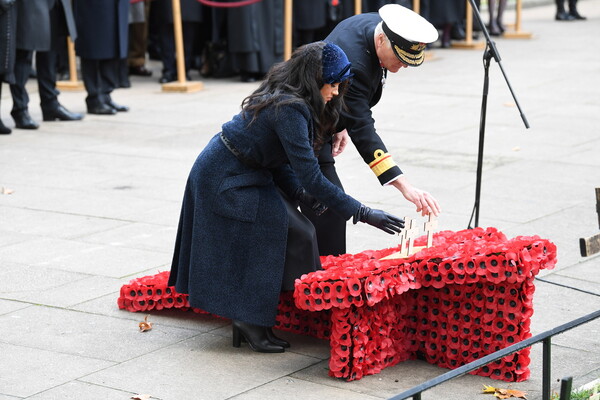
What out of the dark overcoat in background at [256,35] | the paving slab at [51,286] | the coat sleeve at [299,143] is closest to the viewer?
the coat sleeve at [299,143]

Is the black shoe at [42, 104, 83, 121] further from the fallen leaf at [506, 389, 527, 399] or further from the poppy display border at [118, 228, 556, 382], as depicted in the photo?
the fallen leaf at [506, 389, 527, 399]

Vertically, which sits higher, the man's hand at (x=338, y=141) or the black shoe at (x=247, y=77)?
the man's hand at (x=338, y=141)

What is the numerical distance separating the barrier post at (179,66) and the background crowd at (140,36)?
17.2 inches

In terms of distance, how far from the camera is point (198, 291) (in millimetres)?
4742

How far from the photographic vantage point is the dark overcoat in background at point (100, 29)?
10.9 metres

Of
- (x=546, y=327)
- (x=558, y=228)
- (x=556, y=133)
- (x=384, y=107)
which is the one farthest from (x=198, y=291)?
(x=384, y=107)

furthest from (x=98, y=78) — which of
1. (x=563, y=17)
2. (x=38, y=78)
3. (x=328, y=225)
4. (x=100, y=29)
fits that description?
(x=563, y=17)

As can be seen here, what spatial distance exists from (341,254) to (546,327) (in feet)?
3.34

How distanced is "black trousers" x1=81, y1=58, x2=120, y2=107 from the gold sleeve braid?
22.0 ft

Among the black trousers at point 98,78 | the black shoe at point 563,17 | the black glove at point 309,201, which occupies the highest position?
the black glove at point 309,201

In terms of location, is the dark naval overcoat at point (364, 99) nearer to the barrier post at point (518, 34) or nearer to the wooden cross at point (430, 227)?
the wooden cross at point (430, 227)

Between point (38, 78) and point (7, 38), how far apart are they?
1.10 meters

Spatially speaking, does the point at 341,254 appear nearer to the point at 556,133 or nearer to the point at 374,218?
the point at 374,218

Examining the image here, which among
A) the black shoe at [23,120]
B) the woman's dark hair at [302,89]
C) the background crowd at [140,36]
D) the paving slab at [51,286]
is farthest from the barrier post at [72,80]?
the woman's dark hair at [302,89]
